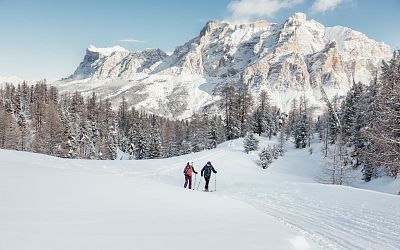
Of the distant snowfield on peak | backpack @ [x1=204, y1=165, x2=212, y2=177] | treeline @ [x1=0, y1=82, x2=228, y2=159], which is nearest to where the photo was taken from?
the distant snowfield on peak

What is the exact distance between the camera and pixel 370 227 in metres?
12.2

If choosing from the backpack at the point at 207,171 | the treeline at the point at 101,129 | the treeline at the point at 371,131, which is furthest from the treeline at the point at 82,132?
the backpack at the point at 207,171

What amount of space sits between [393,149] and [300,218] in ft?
25.7

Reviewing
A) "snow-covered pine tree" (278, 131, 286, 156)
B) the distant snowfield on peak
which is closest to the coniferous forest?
"snow-covered pine tree" (278, 131, 286, 156)

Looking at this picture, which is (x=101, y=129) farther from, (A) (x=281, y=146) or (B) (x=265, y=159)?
(B) (x=265, y=159)

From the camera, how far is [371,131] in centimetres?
1991

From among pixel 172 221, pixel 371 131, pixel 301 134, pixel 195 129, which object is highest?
pixel 195 129

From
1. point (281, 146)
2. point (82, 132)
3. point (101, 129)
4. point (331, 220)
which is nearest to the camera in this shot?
point (331, 220)

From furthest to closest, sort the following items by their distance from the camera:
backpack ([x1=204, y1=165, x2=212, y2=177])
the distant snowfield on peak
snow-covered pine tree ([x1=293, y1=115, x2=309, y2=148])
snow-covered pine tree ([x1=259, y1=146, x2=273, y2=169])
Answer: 1. snow-covered pine tree ([x1=293, y1=115, x2=309, y2=148])
2. snow-covered pine tree ([x1=259, y1=146, x2=273, y2=169])
3. backpack ([x1=204, y1=165, x2=212, y2=177])
4. the distant snowfield on peak

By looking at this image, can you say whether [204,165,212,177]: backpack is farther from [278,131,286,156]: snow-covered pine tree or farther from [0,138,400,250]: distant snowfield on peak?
[278,131,286,156]: snow-covered pine tree

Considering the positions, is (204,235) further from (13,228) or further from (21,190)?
(21,190)

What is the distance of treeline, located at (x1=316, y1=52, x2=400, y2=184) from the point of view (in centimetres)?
1908

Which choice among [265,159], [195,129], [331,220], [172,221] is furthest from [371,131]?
[195,129]

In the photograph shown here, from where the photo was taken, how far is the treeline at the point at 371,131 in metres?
19.1
